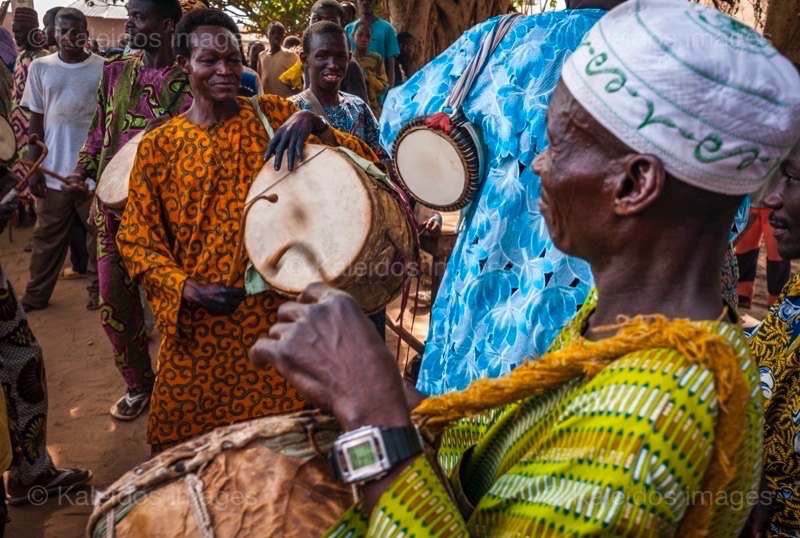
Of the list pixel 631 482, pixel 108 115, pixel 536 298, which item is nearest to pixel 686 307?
pixel 631 482

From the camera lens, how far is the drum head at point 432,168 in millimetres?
2248

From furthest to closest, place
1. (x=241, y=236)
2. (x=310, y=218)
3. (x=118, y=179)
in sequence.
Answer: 1. (x=118, y=179)
2. (x=241, y=236)
3. (x=310, y=218)

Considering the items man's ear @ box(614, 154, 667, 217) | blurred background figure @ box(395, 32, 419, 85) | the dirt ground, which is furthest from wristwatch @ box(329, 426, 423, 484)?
blurred background figure @ box(395, 32, 419, 85)

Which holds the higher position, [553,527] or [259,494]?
[553,527]

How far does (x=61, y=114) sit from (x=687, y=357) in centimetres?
544

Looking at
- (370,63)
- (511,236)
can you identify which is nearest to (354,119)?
(511,236)

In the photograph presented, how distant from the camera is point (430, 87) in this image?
240 cm

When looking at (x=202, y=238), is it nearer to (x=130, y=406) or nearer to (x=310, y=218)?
(x=310, y=218)

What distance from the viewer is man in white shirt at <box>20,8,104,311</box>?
209 inches

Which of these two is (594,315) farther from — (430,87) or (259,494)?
(430,87)

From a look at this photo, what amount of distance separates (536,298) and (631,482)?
1146 mm

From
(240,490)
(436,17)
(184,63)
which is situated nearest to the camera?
(240,490)

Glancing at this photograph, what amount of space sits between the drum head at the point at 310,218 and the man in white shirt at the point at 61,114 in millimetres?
3362

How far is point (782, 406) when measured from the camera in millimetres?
1877
